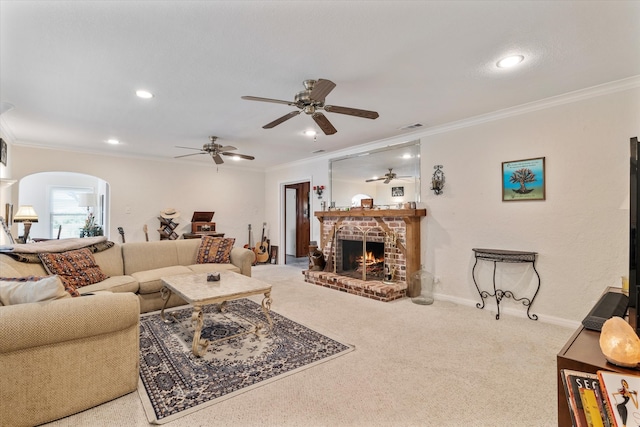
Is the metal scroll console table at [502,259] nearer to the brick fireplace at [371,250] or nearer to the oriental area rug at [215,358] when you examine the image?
the brick fireplace at [371,250]

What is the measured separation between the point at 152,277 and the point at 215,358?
168 centimetres

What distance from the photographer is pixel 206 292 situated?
273cm

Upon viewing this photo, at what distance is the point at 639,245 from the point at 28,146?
23.7 feet

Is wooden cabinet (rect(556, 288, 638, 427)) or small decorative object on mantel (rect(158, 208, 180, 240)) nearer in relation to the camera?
wooden cabinet (rect(556, 288, 638, 427))

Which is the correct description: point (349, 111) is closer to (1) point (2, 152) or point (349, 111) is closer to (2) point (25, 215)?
(1) point (2, 152)

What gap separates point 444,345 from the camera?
2709mm

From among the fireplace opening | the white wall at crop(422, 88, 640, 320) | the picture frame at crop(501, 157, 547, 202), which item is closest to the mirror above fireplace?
the white wall at crop(422, 88, 640, 320)

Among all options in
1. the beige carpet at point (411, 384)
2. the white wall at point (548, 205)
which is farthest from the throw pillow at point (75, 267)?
the white wall at point (548, 205)

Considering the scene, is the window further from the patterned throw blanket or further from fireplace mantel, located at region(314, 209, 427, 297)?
fireplace mantel, located at region(314, 209, 427, 297)

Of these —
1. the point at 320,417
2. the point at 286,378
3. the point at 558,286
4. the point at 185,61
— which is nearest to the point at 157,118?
the point at 185,61

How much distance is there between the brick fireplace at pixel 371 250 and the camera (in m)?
4.38

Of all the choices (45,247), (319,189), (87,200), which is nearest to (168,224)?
(87,200)

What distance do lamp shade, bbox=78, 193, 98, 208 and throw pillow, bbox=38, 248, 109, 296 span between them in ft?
11.4

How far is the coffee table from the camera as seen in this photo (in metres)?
2.52
